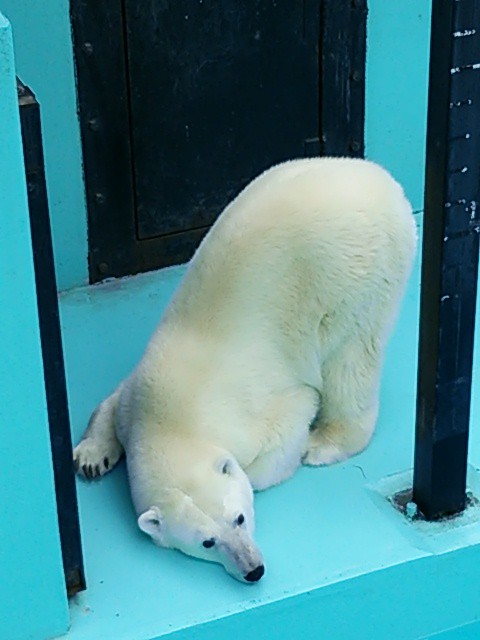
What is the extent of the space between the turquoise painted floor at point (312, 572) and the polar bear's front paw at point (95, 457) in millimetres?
Result: 24

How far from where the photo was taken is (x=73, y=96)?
2928 millimetres

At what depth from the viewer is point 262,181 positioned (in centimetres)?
250

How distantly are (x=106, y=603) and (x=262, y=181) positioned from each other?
0.93 metres

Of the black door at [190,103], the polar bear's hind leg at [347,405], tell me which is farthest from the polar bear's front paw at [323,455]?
the black door at [190,103]

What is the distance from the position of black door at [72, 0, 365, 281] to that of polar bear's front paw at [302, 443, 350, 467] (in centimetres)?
92

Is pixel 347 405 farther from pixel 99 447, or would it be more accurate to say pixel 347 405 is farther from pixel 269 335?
pixel 99 447

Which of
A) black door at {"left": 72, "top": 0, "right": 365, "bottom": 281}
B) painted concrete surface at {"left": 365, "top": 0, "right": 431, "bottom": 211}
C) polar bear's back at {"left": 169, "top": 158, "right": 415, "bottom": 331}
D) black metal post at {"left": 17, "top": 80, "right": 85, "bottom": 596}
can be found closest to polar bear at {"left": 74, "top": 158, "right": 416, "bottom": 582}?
polar bear's back at {"left": 169, "top": 158, "right": 415, "bottom": 331}

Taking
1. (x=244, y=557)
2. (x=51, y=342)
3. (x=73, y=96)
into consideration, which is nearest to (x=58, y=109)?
(x=73, y=96)

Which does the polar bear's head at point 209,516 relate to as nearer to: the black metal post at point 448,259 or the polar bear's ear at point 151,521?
the polar bear's ear at point 151,521

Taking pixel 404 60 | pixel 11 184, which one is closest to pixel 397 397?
pixel 404 60

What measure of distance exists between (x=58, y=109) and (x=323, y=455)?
111cm

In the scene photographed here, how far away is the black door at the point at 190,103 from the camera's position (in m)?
2.94

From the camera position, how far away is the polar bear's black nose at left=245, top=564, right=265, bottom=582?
6.89ft

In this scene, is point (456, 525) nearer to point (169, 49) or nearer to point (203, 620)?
point (203, 620)
